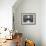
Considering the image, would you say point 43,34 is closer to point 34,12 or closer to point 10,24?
point 34,12

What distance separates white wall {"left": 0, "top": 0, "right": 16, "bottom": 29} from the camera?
495 cm

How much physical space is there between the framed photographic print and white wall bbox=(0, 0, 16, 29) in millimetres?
1317

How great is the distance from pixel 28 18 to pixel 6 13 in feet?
4.95

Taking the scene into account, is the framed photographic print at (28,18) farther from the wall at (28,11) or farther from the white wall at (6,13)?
the white wall at (6,13)

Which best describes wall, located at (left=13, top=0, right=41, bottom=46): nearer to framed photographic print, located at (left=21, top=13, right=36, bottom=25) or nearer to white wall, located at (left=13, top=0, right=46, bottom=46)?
white wall, located at (left=13, top=0, right=46, bottom=46)

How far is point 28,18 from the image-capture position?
20.2 ft

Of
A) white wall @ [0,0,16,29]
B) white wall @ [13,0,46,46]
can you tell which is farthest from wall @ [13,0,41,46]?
white wall @ [0,0,16,29]

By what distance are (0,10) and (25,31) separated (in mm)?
1936

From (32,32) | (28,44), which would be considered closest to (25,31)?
(32,32)

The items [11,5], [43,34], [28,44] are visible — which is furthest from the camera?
[43,34]

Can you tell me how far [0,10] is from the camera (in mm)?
4977

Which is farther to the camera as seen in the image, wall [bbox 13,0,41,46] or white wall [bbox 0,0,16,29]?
wall [bbox 13,0,41,46]

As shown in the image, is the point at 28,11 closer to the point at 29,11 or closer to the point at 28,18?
the point at 29,11

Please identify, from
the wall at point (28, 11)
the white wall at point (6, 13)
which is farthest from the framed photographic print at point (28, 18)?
the white wall at point (6, 13)
